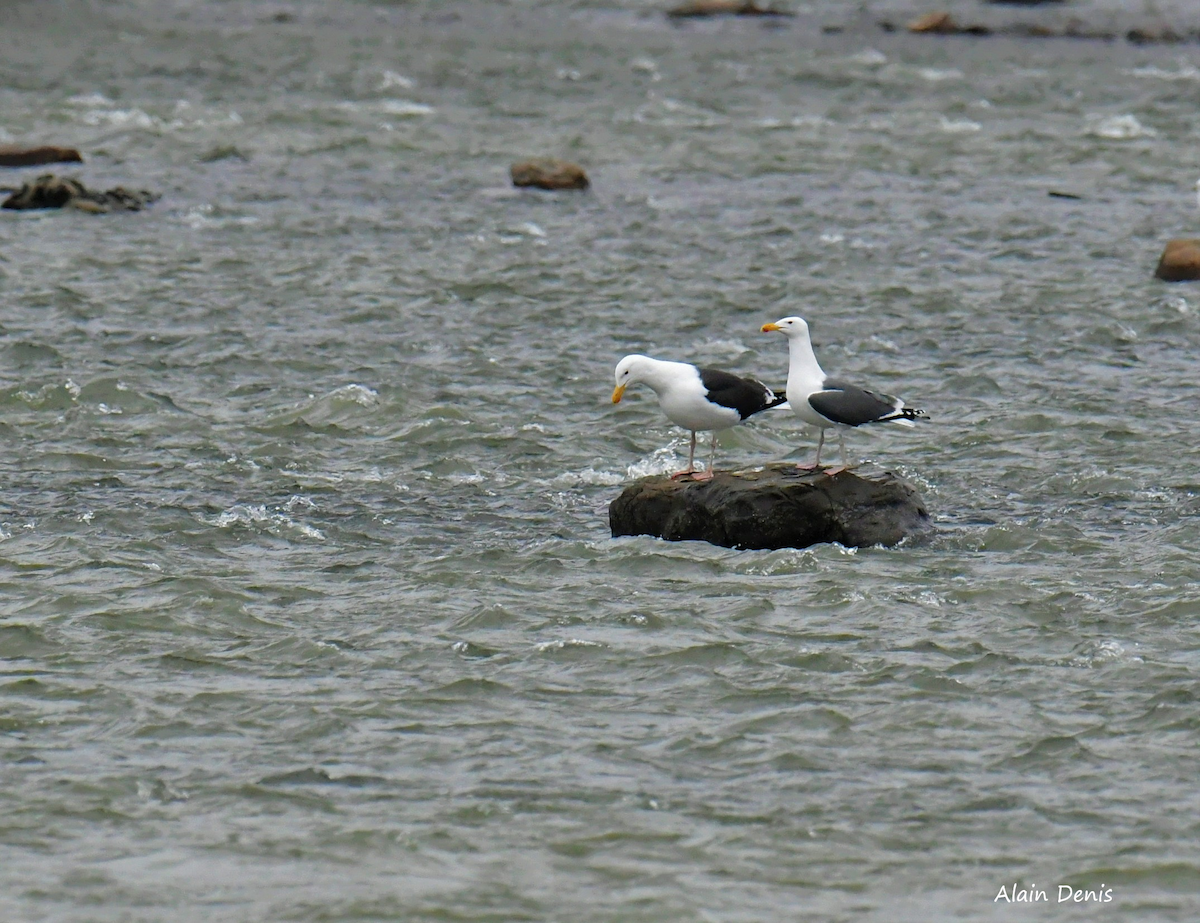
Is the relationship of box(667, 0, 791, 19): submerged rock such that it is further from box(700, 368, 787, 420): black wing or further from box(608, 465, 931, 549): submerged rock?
box(608, 465, 931, 549): submerged rock

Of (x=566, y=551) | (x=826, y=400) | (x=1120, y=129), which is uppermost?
(x=826, y=400)

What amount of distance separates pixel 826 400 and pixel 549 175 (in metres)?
16.7

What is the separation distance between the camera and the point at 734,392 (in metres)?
14.9

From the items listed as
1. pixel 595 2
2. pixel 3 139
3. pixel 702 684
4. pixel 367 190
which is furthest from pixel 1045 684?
pixel 595 2

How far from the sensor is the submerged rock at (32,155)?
104 feet

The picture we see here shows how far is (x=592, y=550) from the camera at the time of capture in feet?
48.4

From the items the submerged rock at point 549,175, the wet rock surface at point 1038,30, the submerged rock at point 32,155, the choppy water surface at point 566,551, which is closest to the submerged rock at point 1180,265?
the choppy water surface at point 566,551

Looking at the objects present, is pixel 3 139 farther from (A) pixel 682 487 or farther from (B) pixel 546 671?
(B) pixel 546 671

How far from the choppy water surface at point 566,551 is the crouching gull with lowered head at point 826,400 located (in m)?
1.05

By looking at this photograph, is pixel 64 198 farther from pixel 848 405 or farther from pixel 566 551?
pixel 848 405

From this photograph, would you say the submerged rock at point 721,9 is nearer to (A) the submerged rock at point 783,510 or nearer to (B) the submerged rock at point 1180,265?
(B) the submerged rock at point 1180,265

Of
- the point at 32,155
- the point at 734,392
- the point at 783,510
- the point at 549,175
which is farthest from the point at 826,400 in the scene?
the point at 32,155

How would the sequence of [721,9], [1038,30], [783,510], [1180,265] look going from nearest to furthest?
[783,510], [1180,265], [1038,30], [721,9]

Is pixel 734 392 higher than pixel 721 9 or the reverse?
the reverse
